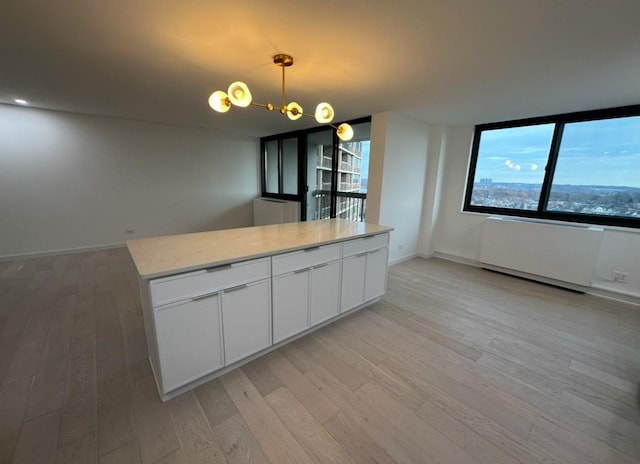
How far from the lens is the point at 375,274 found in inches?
107

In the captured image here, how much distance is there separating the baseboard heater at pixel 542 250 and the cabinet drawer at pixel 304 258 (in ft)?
9.96

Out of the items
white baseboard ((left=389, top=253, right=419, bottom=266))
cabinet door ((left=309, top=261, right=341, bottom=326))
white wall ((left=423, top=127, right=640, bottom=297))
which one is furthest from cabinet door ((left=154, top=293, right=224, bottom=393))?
white wall ((left=423, top=127, right=640, bottom=297))

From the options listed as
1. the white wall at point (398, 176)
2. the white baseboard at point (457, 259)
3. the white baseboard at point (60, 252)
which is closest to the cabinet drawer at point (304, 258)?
the white wall at point (398, 176)

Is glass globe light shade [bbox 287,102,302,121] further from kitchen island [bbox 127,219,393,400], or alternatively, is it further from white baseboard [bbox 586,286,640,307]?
white baseboard [bbox 586,286,640,307]

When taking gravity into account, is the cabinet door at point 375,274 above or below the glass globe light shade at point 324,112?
below

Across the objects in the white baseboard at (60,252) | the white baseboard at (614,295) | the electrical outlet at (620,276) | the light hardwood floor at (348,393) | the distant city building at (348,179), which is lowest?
the light hardwood floor at (348,393)

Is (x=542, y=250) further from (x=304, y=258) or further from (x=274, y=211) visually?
(x=274, y=211)

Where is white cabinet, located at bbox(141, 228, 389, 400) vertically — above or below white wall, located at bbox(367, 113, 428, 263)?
below

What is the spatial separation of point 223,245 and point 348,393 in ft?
4.40

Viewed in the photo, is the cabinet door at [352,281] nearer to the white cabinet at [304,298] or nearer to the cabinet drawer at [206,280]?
the white cabinet at [304,298]

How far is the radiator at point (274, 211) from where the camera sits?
Answer: 5.27 meters

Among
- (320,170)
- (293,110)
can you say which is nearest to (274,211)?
(320,170)

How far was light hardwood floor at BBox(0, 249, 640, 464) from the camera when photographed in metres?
1.30

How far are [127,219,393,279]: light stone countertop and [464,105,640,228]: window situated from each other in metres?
2.73
